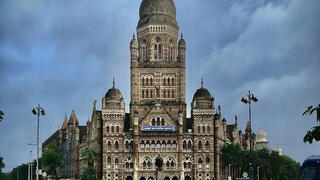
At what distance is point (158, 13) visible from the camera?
136m

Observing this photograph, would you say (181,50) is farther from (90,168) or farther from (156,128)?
(90,168)

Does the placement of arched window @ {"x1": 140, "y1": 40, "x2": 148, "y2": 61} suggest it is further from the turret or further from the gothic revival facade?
the turret

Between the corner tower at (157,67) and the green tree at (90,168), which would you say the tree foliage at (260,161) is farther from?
the green tree at (90,168)

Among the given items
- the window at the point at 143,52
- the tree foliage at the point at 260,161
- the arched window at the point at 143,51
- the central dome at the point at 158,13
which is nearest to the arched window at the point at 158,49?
the arched window at the point at 143,51

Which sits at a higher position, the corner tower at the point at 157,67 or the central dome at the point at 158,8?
the central dome at the point at 158,8

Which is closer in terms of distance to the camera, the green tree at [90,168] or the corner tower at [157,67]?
the green tree at [90,168]

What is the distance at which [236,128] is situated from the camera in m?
147

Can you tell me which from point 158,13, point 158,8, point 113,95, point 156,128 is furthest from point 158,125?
point 158,8

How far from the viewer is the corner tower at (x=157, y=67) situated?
429ft

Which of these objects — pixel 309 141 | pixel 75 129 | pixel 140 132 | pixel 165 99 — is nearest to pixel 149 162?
pixel 140 132

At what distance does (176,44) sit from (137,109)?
726 inches

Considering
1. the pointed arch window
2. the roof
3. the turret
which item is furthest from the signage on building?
the pointed arch window

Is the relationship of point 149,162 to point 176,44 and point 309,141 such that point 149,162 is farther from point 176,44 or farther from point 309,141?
point 309,141

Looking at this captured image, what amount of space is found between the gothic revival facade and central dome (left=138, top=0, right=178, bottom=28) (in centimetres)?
32
